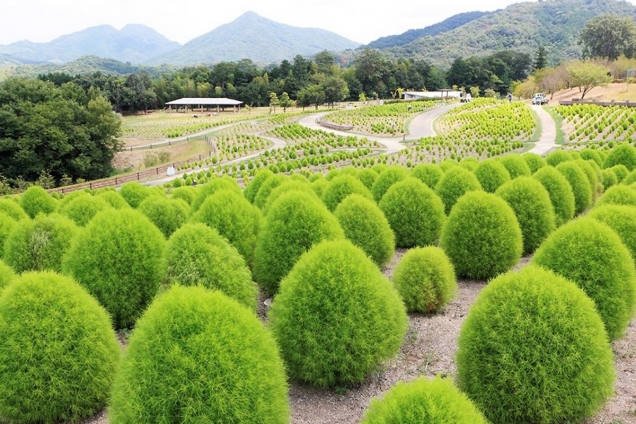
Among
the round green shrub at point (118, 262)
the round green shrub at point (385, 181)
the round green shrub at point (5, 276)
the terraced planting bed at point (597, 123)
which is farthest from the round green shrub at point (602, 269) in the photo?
the terraced planting bed at point (597, 123)

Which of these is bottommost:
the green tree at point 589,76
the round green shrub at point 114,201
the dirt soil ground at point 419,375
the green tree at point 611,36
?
the dirt soil ground at point 419,375

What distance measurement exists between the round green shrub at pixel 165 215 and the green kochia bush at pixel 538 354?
8.26m

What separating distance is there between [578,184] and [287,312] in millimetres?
12846

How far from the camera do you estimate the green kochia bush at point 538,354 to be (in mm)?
5723

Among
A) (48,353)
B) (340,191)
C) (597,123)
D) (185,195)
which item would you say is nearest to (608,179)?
(340,191)

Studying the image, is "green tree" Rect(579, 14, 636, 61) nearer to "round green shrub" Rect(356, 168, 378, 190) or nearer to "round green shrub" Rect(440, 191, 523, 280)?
"round green shrub" Rect(356, 168, 378, 190)

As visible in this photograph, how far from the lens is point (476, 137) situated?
152 feet

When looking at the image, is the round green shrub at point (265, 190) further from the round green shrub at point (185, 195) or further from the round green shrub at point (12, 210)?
the round green shrub at point (12, 210)

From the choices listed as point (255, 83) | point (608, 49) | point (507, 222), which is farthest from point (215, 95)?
point (507, 222)

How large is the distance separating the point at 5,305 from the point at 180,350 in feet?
9.52

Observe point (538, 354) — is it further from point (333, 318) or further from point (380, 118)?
point (380, 118)

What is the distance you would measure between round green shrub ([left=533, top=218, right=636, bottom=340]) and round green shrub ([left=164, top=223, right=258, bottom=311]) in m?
5.23

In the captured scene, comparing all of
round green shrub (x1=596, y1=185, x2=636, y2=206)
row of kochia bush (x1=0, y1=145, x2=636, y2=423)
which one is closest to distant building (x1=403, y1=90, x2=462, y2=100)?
round green shrub (x1=596, y1=185, x2=636, y2=206)

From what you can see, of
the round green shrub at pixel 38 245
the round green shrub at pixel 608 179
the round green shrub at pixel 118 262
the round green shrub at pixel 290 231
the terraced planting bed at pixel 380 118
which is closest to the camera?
the round green shrub at pixel 118 262
